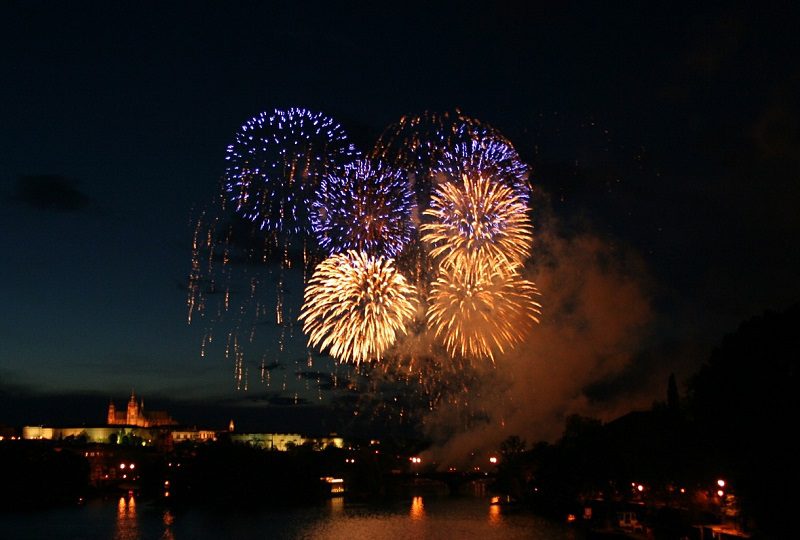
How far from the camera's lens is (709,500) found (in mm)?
51375

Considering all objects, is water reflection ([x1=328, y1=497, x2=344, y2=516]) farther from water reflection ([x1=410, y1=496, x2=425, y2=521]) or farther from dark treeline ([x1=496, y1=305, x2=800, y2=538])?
dark treeline ([x1=496, y1=305, x2=800, y2=538])

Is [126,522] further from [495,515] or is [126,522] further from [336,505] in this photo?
[495,515]

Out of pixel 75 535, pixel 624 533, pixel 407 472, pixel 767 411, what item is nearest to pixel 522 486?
pixel 407 472

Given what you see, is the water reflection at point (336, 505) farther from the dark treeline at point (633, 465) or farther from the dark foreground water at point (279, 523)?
the dark treeline at point (633, 465)

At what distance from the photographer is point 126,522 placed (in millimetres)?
62281

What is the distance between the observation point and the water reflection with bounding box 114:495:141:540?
53969mm

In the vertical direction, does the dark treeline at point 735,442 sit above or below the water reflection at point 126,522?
above

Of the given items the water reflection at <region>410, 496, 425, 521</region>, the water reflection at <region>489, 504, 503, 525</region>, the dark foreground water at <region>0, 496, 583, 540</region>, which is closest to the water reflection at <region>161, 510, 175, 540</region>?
the dark foreground water at <region>0, 496, 583, 540</region>

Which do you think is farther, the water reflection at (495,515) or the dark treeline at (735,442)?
the water reflection at (495,515)

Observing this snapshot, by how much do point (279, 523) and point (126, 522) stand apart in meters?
11.0

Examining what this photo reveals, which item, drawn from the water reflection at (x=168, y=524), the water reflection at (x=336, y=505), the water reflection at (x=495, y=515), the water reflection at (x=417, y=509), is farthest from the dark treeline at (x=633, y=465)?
the water reflection at (x=168, y=524)

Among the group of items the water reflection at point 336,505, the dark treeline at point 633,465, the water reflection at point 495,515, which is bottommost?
the water reflection at point 495,515

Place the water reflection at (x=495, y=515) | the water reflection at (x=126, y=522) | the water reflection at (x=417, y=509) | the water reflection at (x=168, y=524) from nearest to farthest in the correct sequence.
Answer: the water reflection at (x=126, y=522)
the water reflection at (x=168, y=524)
the water reflection at (x=495, y=515)
the water reflection at (x=417, y=509)

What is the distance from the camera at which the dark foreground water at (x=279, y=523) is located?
54844mm
